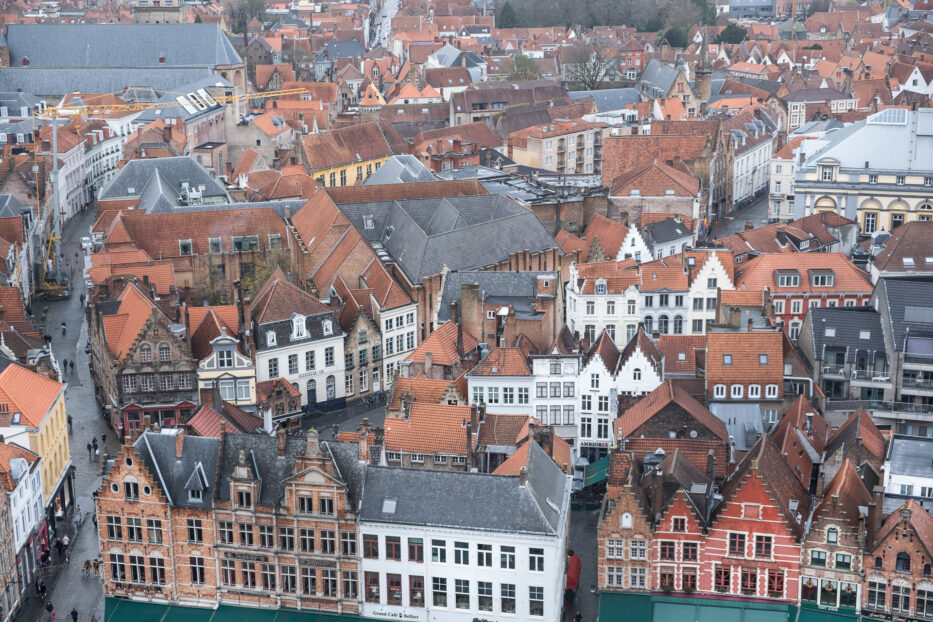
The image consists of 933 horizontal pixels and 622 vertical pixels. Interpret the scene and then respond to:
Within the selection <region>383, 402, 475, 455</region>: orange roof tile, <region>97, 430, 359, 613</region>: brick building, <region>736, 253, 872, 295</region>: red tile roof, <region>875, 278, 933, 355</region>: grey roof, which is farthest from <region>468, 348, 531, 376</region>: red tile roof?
<region>875, 278, 933, 355</region>: grey roof

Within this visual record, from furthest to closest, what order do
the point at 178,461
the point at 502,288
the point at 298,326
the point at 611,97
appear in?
the point at 611,97, the point at 502,288, the point at 298,326, the point at 178,461

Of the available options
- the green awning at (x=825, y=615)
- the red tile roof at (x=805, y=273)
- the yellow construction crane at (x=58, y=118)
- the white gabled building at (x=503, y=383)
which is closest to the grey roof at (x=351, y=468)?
the white gabled building at (x=503, y=383)

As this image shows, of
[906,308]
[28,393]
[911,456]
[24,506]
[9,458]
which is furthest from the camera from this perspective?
[906,308]

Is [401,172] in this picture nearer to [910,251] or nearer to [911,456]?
[910,251]

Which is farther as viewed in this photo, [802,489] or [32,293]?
[32,293]

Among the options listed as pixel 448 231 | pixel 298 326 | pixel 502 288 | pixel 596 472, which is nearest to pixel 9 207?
pixel 448 231

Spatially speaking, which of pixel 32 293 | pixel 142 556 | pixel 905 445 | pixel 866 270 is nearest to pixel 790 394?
pixel 905 445

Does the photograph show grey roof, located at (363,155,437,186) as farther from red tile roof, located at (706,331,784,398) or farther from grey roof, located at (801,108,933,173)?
red tile roof, located at (706,331,784,398)

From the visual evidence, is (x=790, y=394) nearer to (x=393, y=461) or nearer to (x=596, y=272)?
(x=596, y=272)
